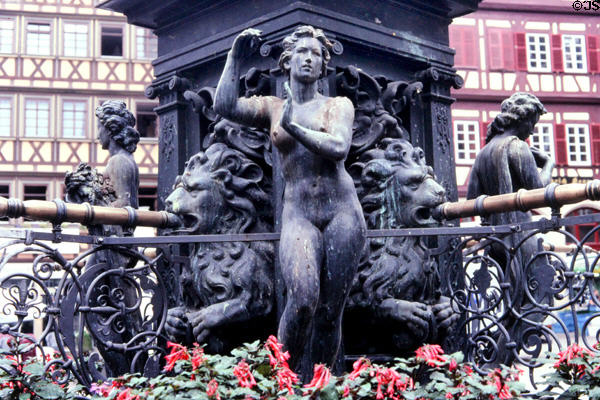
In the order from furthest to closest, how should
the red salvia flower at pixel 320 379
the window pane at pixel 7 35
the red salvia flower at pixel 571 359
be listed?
the window pane at pixel 7 35 < the red salvia flower at pixel 571 359 < the red salvia flower at pixel 320 379

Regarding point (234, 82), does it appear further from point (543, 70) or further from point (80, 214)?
point (543, 70)

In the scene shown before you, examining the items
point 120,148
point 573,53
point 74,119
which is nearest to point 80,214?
point 120,148

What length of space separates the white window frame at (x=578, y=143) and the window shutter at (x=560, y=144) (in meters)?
0.16

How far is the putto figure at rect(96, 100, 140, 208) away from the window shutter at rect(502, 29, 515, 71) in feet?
93.6

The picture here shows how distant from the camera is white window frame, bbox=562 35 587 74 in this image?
33531mm

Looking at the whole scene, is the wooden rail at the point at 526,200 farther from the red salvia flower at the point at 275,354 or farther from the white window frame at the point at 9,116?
the white window frame at the point at 9,116

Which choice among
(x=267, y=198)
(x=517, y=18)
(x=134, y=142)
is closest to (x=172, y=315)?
(x=267, y=198)

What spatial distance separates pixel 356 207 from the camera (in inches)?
155

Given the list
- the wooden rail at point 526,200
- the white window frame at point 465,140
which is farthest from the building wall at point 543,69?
the wooden rail at point 526,200

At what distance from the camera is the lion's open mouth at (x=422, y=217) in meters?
4.64

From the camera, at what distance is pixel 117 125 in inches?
236

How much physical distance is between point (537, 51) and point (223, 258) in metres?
31.2

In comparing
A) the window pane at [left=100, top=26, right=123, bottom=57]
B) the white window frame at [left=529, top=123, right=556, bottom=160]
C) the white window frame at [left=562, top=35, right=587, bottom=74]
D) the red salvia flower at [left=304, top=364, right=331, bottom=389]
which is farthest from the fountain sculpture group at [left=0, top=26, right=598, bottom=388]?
the white window frame at [left=562, top=35, right=587, bottom=74]

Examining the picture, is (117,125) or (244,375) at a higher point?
(117,125)
